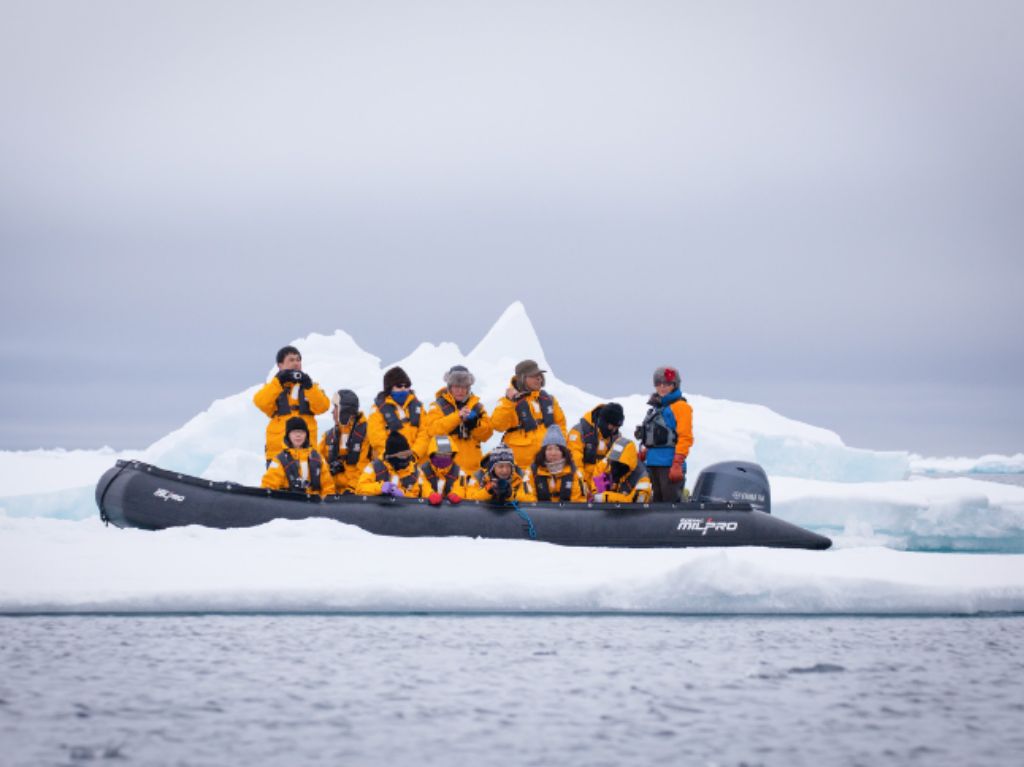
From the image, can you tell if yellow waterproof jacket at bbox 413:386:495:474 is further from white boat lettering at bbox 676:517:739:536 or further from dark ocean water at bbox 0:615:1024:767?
dark ocean water at bbox 0:615:1024:767

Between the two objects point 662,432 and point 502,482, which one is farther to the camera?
point 662,432

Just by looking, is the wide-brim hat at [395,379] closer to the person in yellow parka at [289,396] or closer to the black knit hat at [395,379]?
the black knit hat at [395,379]

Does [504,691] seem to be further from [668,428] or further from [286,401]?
[286,401]

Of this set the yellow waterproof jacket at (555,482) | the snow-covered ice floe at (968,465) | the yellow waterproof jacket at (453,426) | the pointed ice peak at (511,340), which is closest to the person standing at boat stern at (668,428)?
the yellow waterproof jacket at (555,482)

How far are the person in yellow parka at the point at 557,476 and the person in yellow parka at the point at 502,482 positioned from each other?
0.10 m

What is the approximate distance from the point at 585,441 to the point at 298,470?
243cm

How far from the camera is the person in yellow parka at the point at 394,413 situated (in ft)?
32.3

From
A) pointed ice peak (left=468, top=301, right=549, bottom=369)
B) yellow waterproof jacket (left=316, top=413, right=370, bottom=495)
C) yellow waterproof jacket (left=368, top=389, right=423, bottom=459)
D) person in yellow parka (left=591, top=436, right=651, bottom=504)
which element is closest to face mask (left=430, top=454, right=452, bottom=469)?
yellow waterproof jacket (left=368, top=389, right=423, bottom=459)

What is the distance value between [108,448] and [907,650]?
100 feet

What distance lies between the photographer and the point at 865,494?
15148 millimetres

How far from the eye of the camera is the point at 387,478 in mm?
10055

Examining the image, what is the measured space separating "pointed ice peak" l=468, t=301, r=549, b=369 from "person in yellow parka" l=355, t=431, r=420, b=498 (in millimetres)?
12956

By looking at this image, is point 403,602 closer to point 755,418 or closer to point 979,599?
point 979,599

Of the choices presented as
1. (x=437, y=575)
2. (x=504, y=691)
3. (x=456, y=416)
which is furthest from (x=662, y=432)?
(x=504, y=691)
